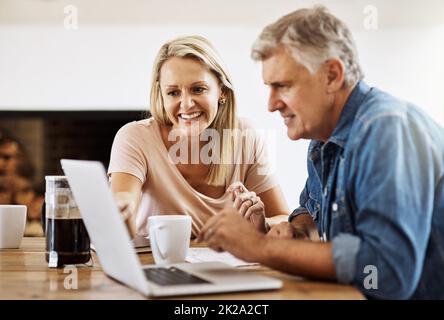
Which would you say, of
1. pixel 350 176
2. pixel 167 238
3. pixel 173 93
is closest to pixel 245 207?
pixel 167 238

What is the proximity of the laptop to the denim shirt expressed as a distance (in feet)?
0.54

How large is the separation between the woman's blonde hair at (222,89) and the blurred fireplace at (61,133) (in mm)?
2021

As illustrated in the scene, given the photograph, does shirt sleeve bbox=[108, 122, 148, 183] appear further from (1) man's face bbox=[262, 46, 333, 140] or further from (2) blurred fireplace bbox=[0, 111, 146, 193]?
(2) blurred fireplace bbox=[0, 111, 146, 193]

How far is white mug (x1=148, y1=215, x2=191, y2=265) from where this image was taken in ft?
4.28

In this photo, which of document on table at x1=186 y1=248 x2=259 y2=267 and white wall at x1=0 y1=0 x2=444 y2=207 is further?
white wall at x1=0 y1=0 x2=444 y2=207

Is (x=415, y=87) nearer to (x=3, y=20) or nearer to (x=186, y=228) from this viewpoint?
(x=3, y=20)

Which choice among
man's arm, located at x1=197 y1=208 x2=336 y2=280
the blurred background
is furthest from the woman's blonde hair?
the blurred background

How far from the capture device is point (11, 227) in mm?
1592

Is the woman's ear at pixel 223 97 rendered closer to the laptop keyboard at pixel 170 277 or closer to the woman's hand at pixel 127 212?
the woman's hand at pixel 127 212

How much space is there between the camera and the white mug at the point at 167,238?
1305 mm

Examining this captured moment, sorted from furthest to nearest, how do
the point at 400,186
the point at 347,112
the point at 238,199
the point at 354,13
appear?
the point at 354,13
the point at 238,199
the point at 347,112
the point at 400,186
